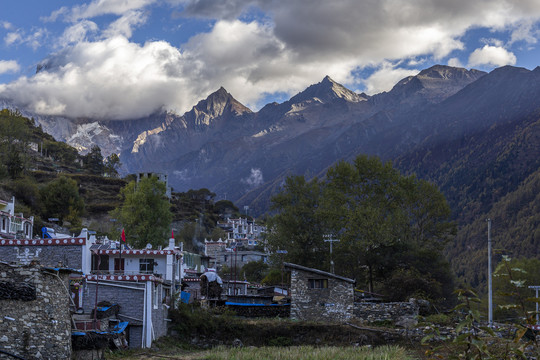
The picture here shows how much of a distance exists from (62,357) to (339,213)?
1534 inches

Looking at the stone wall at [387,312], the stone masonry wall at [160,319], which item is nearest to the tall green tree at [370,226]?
the stone wall at [387,312]

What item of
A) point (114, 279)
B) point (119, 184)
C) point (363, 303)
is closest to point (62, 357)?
point (114, 279)

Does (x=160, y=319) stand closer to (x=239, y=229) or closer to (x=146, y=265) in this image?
(x=146, y=265)

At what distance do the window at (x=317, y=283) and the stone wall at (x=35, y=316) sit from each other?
77.5ft

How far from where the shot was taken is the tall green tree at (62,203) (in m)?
85.4

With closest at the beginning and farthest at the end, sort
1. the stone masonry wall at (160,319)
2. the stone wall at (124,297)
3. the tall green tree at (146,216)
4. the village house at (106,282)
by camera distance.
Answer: the village house at (106,282), the stone wall at (124,297), the stone masonry wall at (160,319), the tall green tree at (146,216)

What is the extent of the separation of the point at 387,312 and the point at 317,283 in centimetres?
506

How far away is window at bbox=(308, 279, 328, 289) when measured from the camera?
4384 centimetres

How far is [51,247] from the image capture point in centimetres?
3628

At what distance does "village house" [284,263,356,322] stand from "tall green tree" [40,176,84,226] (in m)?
49.5

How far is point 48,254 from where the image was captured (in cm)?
3619

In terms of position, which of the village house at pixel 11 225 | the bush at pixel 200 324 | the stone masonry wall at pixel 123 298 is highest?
the village house at pixel 11 225

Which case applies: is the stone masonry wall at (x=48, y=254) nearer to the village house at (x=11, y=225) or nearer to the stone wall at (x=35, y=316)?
the village house at (x=11, y=225)

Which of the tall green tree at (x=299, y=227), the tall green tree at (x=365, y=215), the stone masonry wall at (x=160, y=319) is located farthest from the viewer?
the tall green tree at (x=299, y=227)
